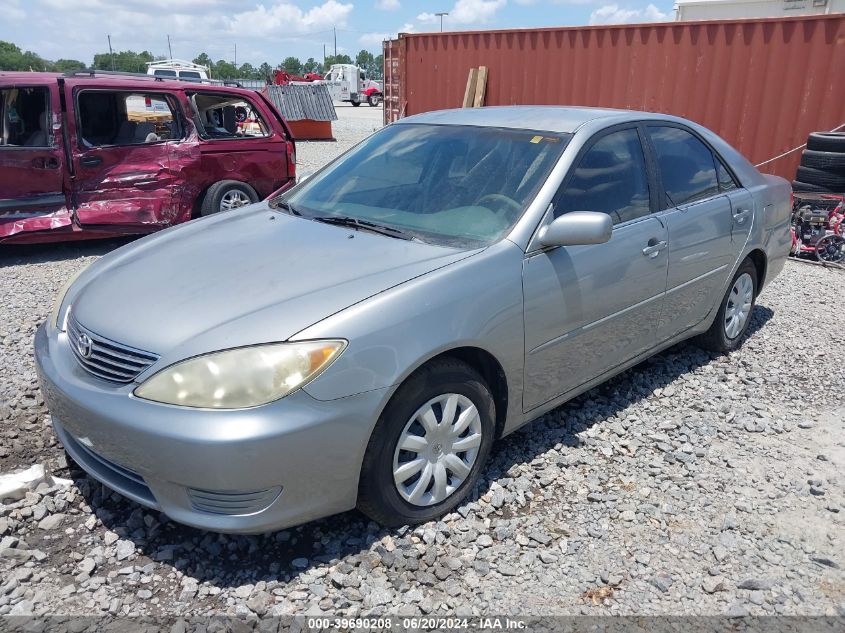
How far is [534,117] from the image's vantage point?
3646mm

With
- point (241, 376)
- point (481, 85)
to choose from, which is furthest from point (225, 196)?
point (481, 85)

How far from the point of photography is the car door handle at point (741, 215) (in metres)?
4.25

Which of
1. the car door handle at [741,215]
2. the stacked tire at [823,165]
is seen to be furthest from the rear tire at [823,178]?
the car door handle at [741,215]

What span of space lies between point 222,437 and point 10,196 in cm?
539

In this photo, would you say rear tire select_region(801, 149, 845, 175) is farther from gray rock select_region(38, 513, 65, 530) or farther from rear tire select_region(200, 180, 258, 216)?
gray rock select_region(38, 513, 65, 530)

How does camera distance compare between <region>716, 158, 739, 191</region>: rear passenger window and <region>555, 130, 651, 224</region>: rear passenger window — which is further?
<region>716, 158, 739, 191</region>: rear passenger window

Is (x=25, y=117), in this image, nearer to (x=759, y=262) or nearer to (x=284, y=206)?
(x=284, y=206)

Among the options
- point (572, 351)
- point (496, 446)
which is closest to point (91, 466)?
point (496, 446)

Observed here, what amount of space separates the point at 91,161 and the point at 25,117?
74 centimetres

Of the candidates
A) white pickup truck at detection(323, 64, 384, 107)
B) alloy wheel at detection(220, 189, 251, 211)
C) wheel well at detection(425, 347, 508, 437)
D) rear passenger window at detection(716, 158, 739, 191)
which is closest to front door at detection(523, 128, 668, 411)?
wheel well at detection(425, 347, 508, 437)

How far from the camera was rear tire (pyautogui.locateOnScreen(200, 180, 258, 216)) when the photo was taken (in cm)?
715

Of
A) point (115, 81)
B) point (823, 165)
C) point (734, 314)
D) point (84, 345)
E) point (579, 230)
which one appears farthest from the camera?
point (823, 165)

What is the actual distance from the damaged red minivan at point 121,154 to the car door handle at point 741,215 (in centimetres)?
510

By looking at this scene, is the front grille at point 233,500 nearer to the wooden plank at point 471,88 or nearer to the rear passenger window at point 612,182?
the rear passenger window at point 612,182
